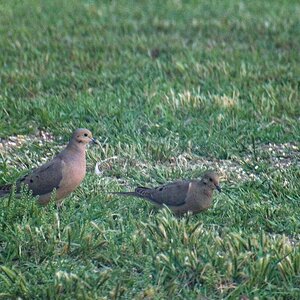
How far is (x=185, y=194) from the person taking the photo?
6.45 m

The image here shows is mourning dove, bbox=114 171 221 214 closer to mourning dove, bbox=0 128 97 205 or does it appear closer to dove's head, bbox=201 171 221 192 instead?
dove's head, bbox=201 171 221 192

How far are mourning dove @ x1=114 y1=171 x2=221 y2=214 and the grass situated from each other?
12 cm

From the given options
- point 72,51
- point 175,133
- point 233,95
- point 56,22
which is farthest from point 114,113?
point 56,22

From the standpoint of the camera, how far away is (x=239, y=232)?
588 cm

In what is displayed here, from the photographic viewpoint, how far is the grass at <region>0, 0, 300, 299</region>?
5.28 meters

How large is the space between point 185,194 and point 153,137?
1804 millimetres

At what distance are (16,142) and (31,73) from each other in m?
1.97

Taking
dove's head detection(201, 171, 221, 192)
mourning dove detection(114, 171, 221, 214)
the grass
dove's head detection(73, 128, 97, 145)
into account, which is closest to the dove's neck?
dove's head detection(73, 128, 97, 145)

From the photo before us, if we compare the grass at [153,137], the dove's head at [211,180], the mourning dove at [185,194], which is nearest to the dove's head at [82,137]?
the grass at [153,137]

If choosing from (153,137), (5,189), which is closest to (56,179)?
(5,189)

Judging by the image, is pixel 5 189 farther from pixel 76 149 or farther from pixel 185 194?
pixel 185 194

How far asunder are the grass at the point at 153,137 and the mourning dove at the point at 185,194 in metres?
0.12

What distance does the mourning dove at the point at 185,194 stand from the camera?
6402 millimetres

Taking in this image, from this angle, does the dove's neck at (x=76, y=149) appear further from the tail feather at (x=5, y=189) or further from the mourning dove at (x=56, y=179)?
the tail feather at (x=5, y=189)
